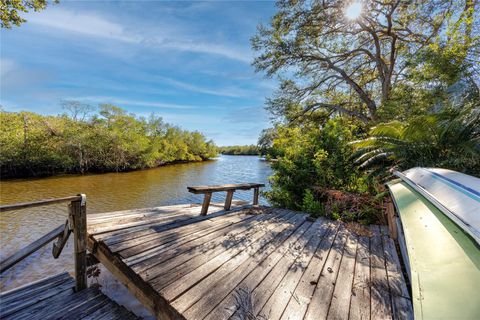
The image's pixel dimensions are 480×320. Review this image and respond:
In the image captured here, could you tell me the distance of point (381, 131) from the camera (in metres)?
4.52

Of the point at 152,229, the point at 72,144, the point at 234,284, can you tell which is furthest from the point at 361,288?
the point at 72,144

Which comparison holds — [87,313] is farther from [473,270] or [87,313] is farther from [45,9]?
[45,9]

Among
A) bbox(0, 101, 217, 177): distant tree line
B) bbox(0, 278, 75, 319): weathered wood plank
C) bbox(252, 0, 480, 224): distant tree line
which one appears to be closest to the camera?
bbox(0, 278, 75, 319): weathered wood plank

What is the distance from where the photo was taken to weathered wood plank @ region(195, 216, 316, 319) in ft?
5.08

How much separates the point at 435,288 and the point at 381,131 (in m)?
4.28

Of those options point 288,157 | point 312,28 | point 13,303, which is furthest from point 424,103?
point 13,303

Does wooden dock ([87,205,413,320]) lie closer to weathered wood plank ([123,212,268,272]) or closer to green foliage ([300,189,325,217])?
weathered wood plank ([123,212,268,272])

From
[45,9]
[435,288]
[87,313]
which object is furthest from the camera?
[45,9]

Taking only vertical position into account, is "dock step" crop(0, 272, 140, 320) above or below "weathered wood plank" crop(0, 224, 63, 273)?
below

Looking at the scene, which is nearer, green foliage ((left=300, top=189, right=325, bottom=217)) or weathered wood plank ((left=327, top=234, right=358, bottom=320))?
weathered wood plank ((left=327, top=234, right=358, bottom=320))

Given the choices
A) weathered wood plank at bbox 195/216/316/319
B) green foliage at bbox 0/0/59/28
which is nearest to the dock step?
weathered wood plank at bbox 195/216/316/319

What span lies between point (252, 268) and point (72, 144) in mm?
22909

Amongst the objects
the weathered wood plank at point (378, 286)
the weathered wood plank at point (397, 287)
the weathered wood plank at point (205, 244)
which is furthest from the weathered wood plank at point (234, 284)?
the weathered wood plank at point (397, 287)

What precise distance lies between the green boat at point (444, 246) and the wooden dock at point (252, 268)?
2.15 ft
